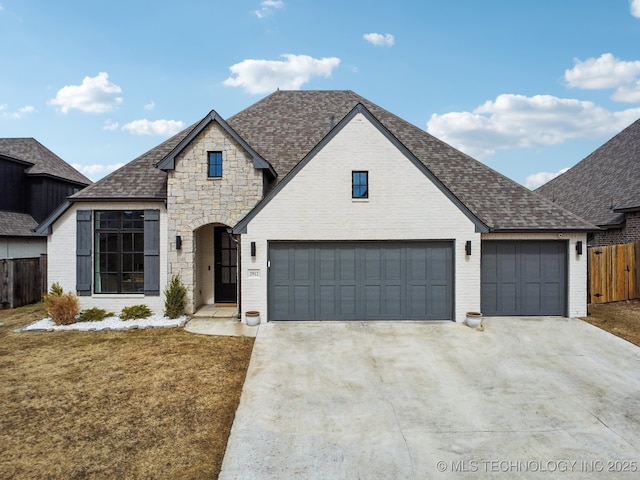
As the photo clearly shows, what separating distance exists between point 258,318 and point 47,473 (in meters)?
6.79

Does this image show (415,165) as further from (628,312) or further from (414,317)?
(628,312)

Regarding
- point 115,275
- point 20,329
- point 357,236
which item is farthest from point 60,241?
point 357,236

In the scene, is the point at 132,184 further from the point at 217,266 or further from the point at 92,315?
the point at 92,315

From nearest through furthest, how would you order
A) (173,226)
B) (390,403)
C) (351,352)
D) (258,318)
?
(390,403)
(351,352)
(258,318)
(173,226)

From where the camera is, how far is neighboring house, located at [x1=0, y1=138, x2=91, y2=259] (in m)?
→ 18.5

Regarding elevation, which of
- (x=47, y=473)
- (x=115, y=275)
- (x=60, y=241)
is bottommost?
(x=47, y=473)

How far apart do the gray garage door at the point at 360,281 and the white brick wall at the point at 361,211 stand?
0.33 metres

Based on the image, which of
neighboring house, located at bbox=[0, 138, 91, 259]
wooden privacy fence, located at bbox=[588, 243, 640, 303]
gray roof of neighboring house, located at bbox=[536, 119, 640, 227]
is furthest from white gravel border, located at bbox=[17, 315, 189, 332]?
gray roof of neighboring house, located at bbox=[536, 119, 640, 227]

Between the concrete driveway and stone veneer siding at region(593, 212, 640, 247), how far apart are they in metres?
8.28

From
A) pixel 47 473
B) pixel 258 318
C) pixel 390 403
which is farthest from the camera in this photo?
pixel 258 318

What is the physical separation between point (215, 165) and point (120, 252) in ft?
14.6

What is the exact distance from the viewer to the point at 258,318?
11461 millimetres

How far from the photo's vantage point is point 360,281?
11.9 meters

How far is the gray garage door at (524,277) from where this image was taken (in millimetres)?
12422
